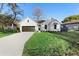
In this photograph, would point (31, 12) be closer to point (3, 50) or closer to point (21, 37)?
point (21, 37)

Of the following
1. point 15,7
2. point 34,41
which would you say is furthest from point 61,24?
point 15,7

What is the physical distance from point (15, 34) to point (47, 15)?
0.47 meters

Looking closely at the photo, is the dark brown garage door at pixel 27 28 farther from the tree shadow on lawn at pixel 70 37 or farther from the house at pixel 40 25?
the tree shadow on lawn at pixel 70 37

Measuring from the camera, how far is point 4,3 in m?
3.27

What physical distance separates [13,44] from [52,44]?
0.48 meters

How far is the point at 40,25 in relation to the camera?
3420mm

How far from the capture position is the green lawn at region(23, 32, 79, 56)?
3.29m

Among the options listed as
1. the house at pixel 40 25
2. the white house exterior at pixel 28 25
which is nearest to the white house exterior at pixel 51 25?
the house at pixel 40 25

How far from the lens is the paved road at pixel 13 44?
3.27 metres

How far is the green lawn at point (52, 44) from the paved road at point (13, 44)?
6 centimetres

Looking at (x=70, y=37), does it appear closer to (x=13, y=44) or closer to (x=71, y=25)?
(x=71, y=25)

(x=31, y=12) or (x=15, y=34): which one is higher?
(x=31, y=12)

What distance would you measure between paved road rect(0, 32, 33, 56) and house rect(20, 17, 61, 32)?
8cm

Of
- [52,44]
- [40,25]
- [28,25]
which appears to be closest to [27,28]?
[28,25]
